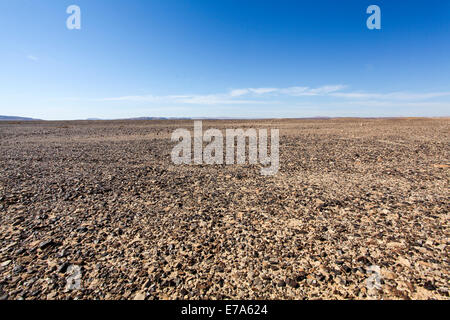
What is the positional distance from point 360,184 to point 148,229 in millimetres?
5411

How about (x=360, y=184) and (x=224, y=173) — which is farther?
(x=224, y=173)

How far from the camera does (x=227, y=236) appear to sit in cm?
356

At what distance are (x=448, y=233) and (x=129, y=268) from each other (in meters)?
4.73

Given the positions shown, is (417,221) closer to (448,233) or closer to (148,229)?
(448,233)

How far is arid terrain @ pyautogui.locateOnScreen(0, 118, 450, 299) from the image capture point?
2.52 m

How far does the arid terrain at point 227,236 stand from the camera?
99.3 inches

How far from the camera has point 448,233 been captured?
3.46 metres

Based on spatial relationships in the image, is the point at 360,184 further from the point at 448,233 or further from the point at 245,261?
the point at 245,261

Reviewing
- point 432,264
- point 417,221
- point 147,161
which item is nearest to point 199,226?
point 432,264

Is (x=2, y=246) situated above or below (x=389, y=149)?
below

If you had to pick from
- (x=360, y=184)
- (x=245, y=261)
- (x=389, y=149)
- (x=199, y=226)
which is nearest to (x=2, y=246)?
(x=199, y=226)

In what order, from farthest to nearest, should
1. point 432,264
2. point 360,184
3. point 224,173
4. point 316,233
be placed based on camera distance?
point 224,173, point 360,184, point 316,233, point 432,264
